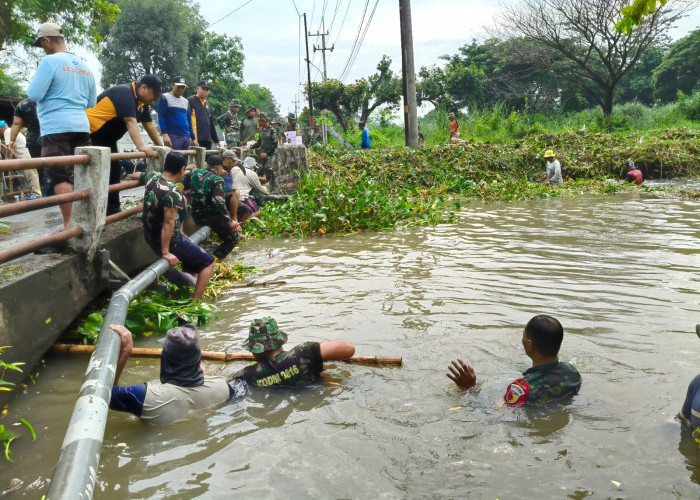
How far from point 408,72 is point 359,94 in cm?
2997

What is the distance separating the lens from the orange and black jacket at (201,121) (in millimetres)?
10377

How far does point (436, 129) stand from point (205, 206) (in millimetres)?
15650

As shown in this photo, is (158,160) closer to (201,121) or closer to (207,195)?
(207,195)

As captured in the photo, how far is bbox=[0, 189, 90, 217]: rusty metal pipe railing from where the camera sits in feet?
12.6

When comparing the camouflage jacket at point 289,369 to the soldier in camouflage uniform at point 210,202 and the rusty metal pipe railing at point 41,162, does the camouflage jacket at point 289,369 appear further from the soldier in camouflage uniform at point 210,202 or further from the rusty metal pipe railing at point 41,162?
the soldier in camouflage uniform at point 210,202

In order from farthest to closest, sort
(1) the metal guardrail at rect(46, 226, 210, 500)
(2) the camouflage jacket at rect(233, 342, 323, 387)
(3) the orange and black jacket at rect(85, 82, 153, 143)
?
(3) the orange and black jacket at rect(85, 82, 153, 143), (2) the camouflage jacket at rect(233, 342, 323, 387), (1) the metal guardrail at rect(46, 226, 210, 500)

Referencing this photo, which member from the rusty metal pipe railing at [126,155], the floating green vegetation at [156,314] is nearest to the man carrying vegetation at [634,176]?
the floating green vegetation at [156,314]

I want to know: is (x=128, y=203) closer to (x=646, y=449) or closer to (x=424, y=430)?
(x=424, y=430)

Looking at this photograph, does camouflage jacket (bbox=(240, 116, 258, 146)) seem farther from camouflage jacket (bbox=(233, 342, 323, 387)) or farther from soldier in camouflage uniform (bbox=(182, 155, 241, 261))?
camouflage jacket (bbox=(233, 342, 323, 387))

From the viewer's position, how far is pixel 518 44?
33.7 metres

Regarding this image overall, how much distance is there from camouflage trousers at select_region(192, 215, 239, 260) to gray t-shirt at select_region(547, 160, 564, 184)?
11.3 metres

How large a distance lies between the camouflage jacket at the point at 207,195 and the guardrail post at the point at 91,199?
302 centimetres

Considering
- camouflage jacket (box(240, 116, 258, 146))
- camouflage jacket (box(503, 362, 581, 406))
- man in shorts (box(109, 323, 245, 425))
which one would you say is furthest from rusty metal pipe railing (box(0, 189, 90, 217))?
camouflage jacket (box(240, 116, 258, 146))

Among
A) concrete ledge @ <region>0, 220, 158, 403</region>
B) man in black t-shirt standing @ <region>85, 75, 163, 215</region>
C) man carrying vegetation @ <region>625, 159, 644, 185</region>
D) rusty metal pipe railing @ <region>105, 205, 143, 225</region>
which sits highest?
man in black t-shirt standing @ <region>85, 75, 163, 215</region>
